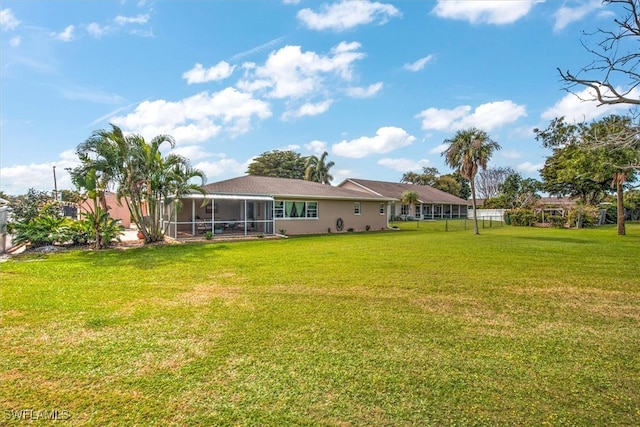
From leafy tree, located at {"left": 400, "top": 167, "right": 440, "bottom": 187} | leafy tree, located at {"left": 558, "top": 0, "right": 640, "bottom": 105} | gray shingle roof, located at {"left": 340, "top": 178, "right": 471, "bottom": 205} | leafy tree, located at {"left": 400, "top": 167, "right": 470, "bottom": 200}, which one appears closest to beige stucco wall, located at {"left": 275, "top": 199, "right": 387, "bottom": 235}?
gray shingle roof, located at {"left": 340, "top": 178, "right": 471, "bottom": 205}

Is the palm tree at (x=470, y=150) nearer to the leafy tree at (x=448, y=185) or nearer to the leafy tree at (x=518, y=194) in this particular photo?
the leafy tree at (x=518, y=194)

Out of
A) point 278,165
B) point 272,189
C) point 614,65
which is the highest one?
point 278,165

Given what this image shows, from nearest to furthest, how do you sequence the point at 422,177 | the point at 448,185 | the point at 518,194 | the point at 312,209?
the point at 312,209 < the point at 518,194 < the point at 448,185 < the point at 422,177

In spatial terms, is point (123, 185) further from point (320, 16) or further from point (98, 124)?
point (320, 16)

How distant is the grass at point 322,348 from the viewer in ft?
9.18

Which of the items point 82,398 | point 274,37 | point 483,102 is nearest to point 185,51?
point 274,37

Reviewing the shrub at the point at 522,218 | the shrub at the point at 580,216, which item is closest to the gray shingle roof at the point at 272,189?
the shrub at the point at 522,218

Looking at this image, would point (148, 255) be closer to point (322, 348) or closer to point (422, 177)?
point (322, 348)

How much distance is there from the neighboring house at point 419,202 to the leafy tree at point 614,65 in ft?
87.6

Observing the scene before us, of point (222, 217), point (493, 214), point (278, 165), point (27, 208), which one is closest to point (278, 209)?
point (222, 217)

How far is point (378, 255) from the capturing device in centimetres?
1134

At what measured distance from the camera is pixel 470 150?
1967 centimetres

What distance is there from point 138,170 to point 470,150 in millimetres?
17574

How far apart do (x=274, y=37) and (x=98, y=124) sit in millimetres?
8481
